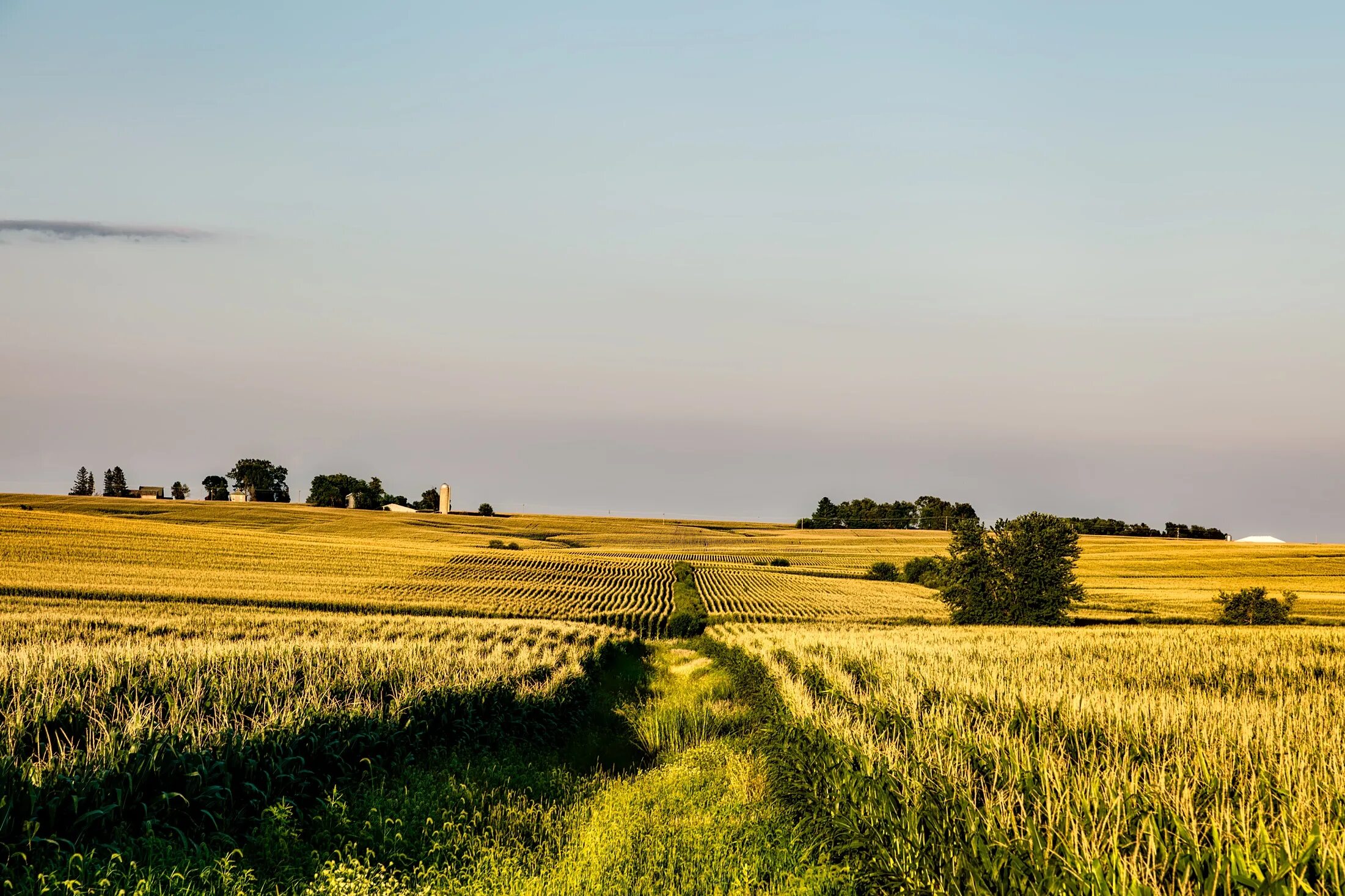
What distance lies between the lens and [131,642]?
22.6m

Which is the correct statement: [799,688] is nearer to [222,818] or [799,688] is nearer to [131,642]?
[222,818]

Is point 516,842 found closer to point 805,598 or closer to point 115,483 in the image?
point 805,598

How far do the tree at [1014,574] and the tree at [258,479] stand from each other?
6577 inches

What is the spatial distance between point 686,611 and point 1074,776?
4698 centimetres

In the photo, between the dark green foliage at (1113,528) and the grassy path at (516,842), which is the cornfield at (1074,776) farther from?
the dark green foliage at (1113,528)

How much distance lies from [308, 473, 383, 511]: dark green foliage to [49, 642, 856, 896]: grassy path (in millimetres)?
177144

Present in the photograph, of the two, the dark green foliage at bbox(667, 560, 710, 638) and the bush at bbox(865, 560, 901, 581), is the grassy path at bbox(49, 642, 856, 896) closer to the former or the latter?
the dark green foliage at bbox(667, 560, 710, 638)

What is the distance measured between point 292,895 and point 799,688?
8.70m

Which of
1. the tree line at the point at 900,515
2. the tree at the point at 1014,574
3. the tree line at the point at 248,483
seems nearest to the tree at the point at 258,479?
the tree line at the point at 248,483

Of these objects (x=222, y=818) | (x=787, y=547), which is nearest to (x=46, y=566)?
(x=222, y=818)

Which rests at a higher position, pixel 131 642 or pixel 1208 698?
pixel 1208 698

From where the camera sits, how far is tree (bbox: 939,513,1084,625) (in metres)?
51.8

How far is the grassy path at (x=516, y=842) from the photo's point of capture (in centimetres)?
719

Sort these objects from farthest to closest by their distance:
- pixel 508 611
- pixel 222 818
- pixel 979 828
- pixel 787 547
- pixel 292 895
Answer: pixel 787 547, pixel 508 611, pixel 222 818, pixel 292 895, pixel 979 828
